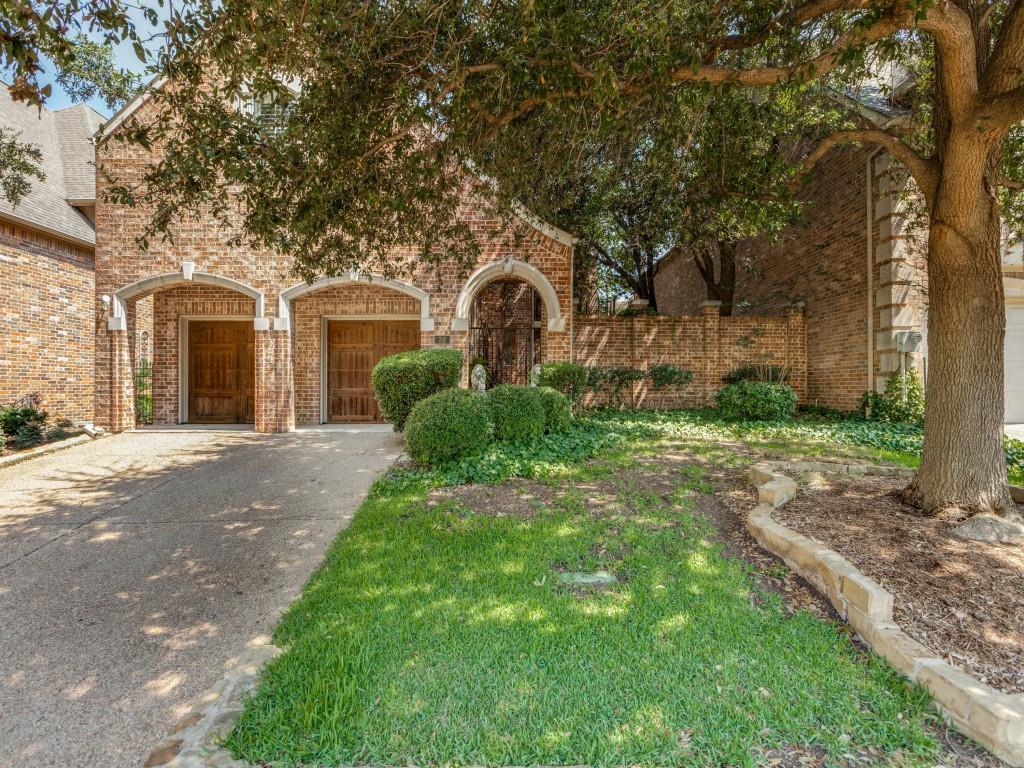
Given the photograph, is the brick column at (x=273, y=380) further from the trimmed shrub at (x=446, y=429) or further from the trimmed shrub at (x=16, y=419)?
the trimmed shrub at (x=446, y=429)

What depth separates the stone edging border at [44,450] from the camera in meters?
7.04

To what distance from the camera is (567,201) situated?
9.02m

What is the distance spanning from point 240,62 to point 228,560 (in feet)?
12.6

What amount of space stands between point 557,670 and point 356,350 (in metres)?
10.2

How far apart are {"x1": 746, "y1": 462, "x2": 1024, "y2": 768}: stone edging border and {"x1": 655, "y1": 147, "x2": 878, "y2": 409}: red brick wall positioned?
25.8 ft

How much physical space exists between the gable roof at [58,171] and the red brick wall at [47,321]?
35cm

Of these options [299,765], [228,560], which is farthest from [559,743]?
[228,560]

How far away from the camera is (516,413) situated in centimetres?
675

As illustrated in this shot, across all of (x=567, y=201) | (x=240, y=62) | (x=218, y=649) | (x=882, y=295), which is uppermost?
(x=567, y=201)

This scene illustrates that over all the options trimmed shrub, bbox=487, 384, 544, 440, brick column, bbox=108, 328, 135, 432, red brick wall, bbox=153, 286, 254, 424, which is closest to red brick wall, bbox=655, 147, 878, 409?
trimmed shrub, bbox=487, 384, 544, 440

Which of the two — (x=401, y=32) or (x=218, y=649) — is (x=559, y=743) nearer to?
(x=218, y=649)

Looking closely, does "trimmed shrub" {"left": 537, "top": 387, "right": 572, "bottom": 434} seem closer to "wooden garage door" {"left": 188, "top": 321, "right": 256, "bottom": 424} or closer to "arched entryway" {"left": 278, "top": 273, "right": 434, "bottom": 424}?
"arched entryway" {"left": 278, "top": 273, "right": 434, "bottom": 424}

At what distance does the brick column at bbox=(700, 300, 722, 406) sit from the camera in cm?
1148

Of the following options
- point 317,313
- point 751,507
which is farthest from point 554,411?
point 317,313
